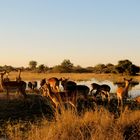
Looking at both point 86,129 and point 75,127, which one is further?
point 86,129

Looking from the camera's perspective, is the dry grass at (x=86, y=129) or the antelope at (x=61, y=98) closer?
the dry grass at (x=86, y=129)

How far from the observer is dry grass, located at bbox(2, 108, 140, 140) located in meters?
11.6

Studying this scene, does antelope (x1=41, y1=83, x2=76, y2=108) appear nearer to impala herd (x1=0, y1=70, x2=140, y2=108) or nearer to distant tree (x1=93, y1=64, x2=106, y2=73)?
impala herd (x1=0, y1=70, x2=140, y2=108)

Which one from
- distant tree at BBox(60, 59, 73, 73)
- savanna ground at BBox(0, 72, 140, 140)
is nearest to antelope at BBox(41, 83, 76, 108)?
savanna ground at BBox(0, 72, 140, 140)

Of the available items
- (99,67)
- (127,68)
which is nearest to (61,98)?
(127,68)

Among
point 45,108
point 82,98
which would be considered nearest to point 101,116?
point 45,108

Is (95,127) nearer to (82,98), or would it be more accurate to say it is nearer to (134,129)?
(134,129)

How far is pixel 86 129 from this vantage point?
12852mm

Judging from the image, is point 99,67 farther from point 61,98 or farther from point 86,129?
point 86,129

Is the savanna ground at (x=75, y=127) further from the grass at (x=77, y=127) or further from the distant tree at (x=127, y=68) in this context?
the distant tree at (x=127, y=68)

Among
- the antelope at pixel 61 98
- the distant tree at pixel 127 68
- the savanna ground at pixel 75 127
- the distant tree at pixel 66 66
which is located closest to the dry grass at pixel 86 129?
the savanna ground at pixel 75 127

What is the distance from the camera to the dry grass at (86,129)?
1162 cm

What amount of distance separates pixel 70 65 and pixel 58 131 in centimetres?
7036

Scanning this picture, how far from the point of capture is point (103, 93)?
25641 mm
